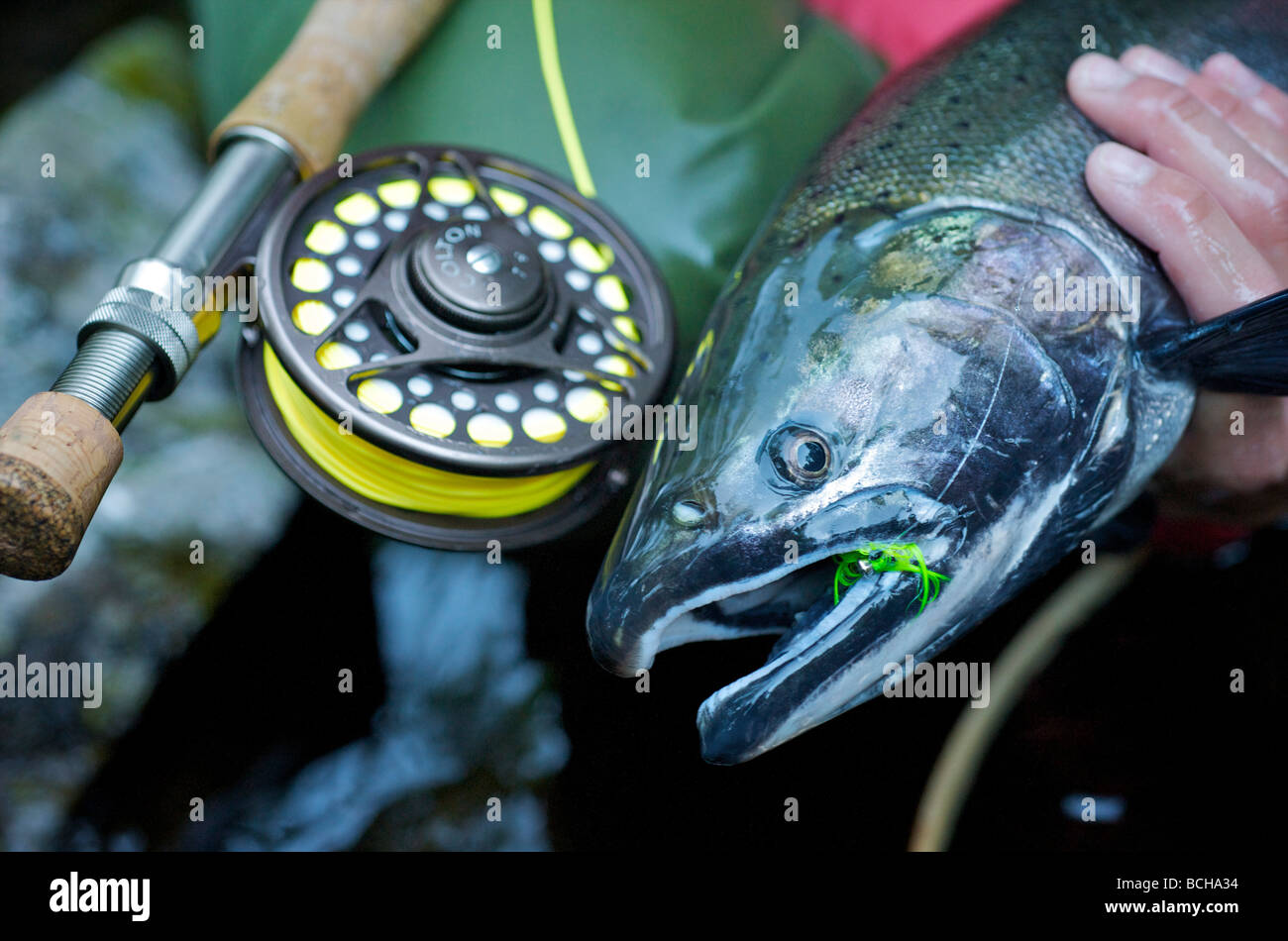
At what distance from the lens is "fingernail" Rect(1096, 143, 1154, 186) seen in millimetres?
1162

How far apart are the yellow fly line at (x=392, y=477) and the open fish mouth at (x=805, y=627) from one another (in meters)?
0.25

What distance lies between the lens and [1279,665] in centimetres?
158

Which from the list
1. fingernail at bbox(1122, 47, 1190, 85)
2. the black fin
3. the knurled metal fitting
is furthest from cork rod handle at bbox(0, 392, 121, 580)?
fingernail at bbox(1122, 47, 1190, 85)

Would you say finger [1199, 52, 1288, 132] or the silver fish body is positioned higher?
finger [1199, 52, 1288, 132]

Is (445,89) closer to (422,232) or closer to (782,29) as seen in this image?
(422,232)

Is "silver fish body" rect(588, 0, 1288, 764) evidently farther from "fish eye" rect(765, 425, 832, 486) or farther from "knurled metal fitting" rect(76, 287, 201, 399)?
"knurled metal fitting" rect(76, 287, 201, 399)

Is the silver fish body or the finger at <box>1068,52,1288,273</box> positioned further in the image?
the finger at <box>1068,52,1288,273</box>

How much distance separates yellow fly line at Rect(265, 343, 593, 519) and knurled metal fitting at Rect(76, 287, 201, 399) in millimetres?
96

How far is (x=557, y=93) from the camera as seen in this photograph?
156cm

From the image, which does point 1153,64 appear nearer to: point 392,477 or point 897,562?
point 897,562

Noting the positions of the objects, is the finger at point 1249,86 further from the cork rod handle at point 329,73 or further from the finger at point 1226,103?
the cork rod handle at point 329,73

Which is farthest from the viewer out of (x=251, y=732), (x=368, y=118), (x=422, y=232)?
(x=368, y=118)
